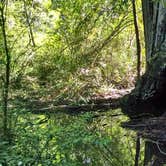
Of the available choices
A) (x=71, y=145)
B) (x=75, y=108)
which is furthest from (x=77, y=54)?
(x=71, y=145)

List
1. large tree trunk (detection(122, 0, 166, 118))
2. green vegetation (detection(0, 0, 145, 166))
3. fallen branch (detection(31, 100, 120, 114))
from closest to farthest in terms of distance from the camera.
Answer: green vegetation (detection(0, 0, 145, 166)) < large tree trunk (detection(122, 0, 166, 118)) < fallen branch (detection(31, 100, 120, 114))

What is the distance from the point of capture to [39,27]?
31.0 ft

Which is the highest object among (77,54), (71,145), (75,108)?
(77,54)

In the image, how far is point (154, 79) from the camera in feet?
27.2

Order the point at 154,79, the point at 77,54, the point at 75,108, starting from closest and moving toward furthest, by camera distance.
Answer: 1. the point at 154,79
2. the point at 75,108
3. the point at 77,54

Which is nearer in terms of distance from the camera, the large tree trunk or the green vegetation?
the green vegetation

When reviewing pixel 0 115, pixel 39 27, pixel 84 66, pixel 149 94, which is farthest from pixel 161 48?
pixel 0 115

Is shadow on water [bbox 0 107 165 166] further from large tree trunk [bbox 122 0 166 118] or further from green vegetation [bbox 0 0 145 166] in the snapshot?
large tree trunk [bbox 122 0 166 118]

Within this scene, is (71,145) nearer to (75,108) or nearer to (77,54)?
(75,108)

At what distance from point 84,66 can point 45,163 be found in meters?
6.19

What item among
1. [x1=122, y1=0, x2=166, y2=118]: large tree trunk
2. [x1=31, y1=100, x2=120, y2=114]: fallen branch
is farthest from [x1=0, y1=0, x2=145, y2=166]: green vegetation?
[x1=122, y1=0, x2=166, y2=118]: large tree trunk

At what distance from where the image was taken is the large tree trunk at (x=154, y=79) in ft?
26.9

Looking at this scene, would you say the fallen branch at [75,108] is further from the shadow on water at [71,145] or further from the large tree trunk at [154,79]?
the shadow on water at [71,145]

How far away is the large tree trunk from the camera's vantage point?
8188mm
